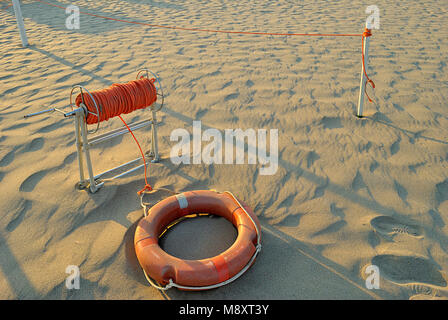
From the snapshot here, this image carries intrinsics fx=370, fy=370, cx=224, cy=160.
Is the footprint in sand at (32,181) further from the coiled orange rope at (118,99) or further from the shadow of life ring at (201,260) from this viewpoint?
the shadow of life ring at (201,260)

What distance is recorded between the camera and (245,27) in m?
7.30

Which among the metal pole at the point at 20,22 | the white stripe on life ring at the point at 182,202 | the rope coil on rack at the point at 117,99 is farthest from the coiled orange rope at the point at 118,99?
the metal pole at the point at 20,22

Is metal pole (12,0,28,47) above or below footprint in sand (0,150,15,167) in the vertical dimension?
above

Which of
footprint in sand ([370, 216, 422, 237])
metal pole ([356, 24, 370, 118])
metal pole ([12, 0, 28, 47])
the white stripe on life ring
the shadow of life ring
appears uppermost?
metal pole ([12, 0, 28, 47])

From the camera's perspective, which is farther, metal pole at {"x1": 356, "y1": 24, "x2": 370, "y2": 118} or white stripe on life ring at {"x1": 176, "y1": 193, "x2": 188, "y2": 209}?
metal pole at {"x1": 356, "y1": 24, "x2": 370, "y2": 118}

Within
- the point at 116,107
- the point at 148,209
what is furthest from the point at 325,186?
the point at 116,107

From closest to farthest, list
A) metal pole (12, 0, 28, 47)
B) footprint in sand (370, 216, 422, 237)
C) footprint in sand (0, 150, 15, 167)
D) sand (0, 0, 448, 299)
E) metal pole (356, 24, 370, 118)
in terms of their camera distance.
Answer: sand (0, 0, 448, 299)
footprint in sand (370, 216, 422, 237)
footprint in sand (0, 150, 15, 167)
metal pole (356, 24, 370, 118)
metal pole (12, 0, 28, 47)

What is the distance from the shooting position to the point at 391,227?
2.69 m

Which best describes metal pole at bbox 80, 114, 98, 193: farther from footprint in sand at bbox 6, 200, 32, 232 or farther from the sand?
footprint in sand at bbox 6, 200, 32, 232

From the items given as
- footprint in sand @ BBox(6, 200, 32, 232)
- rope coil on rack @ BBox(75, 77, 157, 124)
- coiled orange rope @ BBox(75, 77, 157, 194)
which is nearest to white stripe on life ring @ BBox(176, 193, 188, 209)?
coiled orange rope @ BBox(75, 77, 157, 194)

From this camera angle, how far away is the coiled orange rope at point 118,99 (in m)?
2.72

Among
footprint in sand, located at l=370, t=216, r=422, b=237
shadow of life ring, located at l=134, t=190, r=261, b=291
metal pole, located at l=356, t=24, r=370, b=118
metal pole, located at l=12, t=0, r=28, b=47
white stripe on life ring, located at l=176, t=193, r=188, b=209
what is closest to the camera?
shadow of life ring, located at l=134, t=190, r=261, b=291

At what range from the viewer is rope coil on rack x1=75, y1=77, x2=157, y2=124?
107 inches

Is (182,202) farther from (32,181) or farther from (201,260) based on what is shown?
(32,181)
